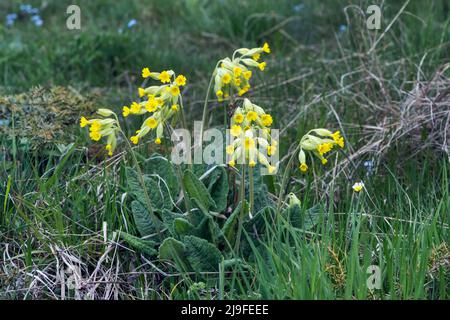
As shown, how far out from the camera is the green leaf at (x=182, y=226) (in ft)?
8.65

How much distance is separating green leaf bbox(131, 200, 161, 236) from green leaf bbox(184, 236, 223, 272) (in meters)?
0.22

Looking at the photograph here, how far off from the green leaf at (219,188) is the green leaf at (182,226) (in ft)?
0.60

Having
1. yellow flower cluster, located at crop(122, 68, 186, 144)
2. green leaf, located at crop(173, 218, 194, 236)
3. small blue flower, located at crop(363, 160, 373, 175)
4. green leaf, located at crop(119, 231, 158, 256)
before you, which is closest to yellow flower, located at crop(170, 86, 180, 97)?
yellow flower cluster, located at crop(122, 68, 186, 144)

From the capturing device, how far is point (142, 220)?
9.18ft

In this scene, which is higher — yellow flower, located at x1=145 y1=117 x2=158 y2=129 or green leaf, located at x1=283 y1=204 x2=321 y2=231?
yellow flower, located at x1=145 y1=117 x2=158 y2=129

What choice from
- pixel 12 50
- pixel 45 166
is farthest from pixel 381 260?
pixel 12 50

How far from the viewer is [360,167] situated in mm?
3447

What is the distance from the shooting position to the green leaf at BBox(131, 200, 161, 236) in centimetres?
279

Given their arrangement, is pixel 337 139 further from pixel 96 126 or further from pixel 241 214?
pixel 96 126

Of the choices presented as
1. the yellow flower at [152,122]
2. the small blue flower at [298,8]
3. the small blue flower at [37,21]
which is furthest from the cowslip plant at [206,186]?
the small blue flower at [37,21]

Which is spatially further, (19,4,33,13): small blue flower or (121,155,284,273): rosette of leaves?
(19,4,33,13): small blue flower

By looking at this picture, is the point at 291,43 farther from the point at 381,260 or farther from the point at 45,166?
the point at 381,260

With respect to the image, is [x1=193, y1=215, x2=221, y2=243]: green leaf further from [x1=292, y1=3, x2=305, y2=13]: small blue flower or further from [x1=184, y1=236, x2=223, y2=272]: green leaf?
[x1=292, y1=3, x2=305, y2=13]: small blue flower

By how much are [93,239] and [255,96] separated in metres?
1.74
